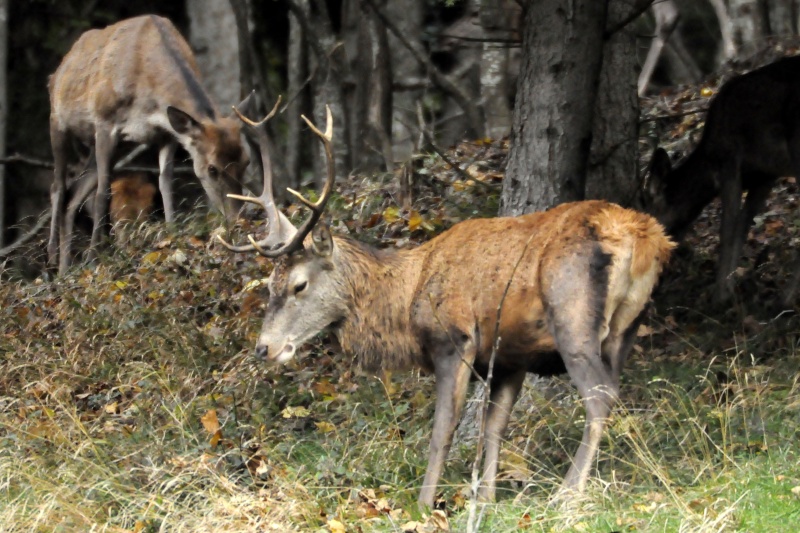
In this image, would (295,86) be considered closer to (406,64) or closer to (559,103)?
(406,64)

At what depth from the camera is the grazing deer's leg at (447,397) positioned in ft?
23.5

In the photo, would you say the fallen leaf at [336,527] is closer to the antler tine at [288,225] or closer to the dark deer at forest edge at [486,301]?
the dark deer at forest edge at [486,301]

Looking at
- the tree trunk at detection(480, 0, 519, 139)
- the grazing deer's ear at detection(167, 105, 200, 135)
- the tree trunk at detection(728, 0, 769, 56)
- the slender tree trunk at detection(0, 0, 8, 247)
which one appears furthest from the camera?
the tree trunk at detection(728, 0, 769, 56)

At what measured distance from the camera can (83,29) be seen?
1912 cm

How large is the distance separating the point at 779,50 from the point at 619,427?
8388 mm

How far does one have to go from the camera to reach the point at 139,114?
13.7 metres

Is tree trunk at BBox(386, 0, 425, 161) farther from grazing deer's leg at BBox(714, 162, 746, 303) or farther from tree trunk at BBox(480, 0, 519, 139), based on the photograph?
grazing deer's leg at BBox(714, 162, 746, 303)

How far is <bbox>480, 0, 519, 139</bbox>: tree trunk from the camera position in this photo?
14.2 m


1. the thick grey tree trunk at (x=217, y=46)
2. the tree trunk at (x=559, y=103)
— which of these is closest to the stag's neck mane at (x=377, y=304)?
the tree trunk at (x=559, y=103)

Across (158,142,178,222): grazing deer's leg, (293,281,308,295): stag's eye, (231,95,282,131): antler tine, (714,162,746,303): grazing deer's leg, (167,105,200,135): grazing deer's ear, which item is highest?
(231,95,282,131): antler tine

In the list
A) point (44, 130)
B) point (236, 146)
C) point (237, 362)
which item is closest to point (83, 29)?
point (44, 130)

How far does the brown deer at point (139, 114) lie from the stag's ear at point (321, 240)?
5070mm

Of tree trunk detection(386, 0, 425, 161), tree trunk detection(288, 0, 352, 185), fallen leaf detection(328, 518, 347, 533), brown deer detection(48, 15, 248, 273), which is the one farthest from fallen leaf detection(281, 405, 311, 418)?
tree trunk detection(386, 0, 425, 161)

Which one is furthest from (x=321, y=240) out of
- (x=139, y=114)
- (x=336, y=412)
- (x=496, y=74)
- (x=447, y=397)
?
(x=496, y=74)
